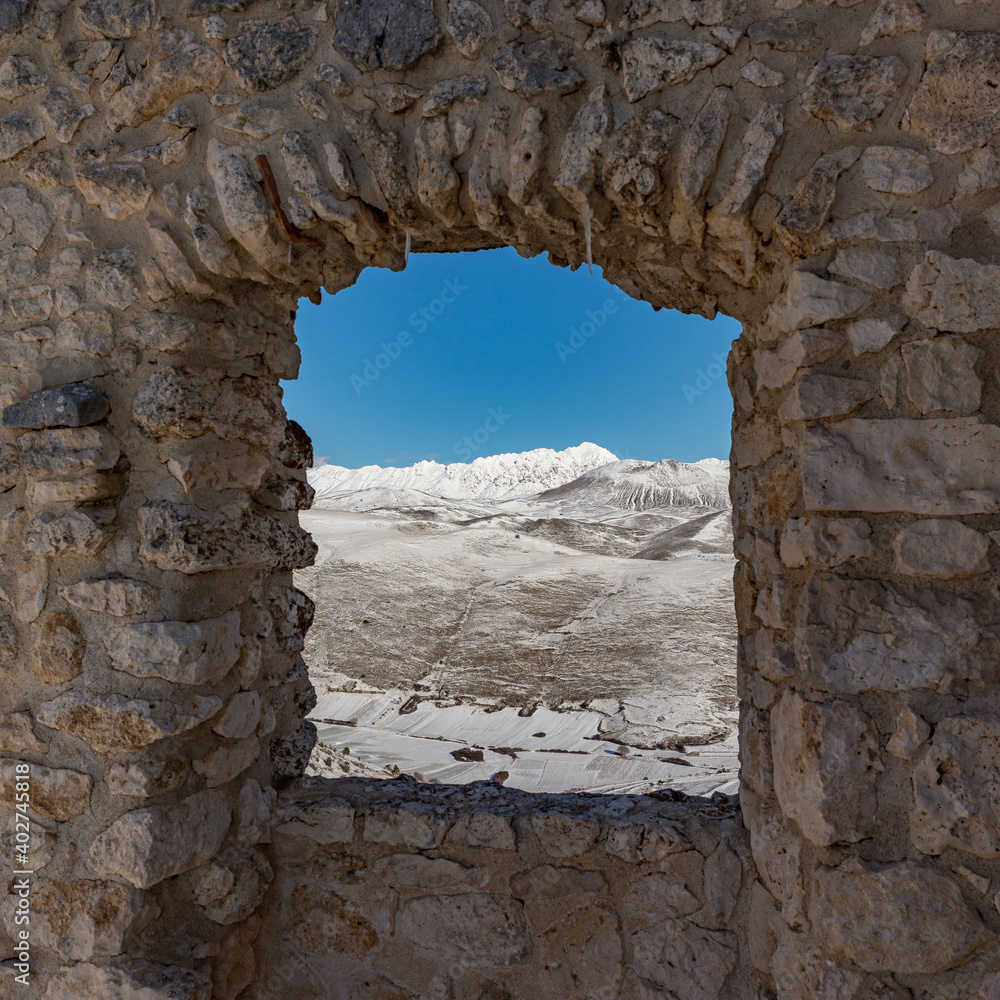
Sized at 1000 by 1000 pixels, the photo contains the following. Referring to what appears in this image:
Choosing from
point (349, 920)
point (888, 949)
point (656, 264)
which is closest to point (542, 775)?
point (349, 920)

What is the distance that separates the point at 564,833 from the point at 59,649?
1484mm

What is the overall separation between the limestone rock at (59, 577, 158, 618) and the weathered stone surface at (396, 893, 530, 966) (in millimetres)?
1141

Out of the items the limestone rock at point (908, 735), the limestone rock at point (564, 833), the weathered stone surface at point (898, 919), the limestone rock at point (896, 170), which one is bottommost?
the limestone rock at point (564, 833)

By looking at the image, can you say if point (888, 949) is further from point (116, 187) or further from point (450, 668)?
point (450, 668)

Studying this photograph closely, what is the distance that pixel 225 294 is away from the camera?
2000 millimetres

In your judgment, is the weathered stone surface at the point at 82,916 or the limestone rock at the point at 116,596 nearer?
the weathered stone surface at the point at 82,916

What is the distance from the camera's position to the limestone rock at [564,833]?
1.82m

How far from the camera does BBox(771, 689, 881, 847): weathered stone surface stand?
4.54 feet

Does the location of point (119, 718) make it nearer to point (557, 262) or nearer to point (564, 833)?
point (564, 833)

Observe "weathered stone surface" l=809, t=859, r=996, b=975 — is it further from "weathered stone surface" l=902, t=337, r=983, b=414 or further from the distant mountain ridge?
the distant mountain ridge

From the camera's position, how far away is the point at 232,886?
188 cm

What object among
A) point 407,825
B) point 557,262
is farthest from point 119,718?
point 557,262

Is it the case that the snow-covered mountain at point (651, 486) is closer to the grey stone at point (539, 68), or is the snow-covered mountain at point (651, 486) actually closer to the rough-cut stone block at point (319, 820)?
the rough-cut stone block at point (319, 820)

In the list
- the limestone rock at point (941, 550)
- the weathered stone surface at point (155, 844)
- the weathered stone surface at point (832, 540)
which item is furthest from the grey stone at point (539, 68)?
the weathered stone surface at point (155, 844)
